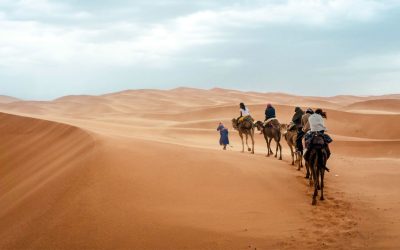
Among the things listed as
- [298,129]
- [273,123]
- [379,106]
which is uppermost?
[379,106]

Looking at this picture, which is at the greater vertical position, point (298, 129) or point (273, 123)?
point (273, 123)

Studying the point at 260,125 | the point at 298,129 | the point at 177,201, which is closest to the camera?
the point at 177,201

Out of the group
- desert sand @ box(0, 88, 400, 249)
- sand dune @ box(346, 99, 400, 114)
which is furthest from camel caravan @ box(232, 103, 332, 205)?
sand dune @ box(346, 99, 400, 114)

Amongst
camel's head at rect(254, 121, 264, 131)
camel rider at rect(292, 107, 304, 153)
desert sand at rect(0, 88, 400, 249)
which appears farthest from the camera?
camel's head at rect(254, 121, 264, 131)

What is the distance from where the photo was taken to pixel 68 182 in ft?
34.6

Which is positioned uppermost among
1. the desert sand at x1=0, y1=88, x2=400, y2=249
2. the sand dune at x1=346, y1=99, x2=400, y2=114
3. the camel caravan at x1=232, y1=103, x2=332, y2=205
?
the sand dune at x1=346, y1=99, x2=400, y2=114

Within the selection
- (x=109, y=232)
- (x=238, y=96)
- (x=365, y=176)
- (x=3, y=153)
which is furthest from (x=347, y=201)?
(x=238, y=96)

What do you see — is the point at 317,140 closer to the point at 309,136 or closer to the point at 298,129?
the point at 309,136

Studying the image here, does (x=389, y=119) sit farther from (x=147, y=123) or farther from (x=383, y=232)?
(x=383, y=232)

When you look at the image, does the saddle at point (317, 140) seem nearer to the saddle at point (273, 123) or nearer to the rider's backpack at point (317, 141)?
the rider's backpack at point (317, 141)

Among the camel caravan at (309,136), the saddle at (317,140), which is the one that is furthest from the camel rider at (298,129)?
the saddle at (317,140)

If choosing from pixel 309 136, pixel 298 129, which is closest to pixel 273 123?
pixel 298 129

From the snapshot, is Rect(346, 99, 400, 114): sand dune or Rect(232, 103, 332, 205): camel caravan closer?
Rect(232, 103, 332, 205): camel caravan

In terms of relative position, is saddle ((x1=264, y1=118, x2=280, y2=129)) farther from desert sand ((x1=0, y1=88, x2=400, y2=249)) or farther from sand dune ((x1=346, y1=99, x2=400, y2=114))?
sand dune ((x1=346, y1=99, x2=400, y2=114))
